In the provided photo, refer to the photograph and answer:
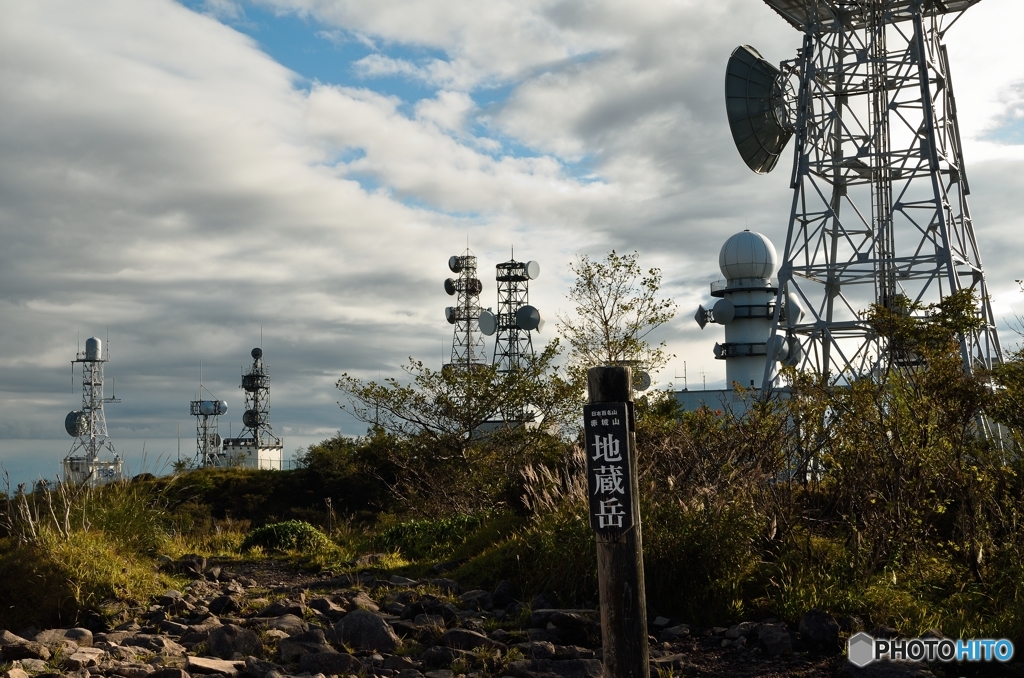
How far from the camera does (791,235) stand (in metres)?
28.7

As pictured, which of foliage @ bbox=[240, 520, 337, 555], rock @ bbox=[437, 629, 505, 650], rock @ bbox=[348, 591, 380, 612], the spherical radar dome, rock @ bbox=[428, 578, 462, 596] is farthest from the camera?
the spherical radar dome

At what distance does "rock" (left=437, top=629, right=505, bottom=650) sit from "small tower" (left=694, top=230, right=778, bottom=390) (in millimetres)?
40242

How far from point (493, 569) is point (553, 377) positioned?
10.0 m

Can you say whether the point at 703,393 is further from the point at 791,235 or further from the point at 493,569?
the point at 493,569

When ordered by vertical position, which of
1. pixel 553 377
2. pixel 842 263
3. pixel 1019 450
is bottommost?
pixel 1019 450

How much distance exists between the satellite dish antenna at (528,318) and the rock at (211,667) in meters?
46.2

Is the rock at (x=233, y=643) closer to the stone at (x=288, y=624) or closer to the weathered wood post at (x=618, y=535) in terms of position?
the stone at (x=288, y=624)

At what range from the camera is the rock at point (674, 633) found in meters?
8.48

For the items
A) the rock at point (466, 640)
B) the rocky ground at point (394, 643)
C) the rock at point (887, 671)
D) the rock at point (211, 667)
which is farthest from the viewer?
the rock at point (466, 640)

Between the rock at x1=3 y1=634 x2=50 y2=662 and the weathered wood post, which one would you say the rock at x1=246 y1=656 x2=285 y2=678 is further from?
the weathered wood post

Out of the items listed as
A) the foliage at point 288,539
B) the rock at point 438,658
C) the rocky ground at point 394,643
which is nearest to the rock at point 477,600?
the rocky ground at point 394,643

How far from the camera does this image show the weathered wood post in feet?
21.3

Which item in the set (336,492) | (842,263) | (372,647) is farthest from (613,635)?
(336,492)

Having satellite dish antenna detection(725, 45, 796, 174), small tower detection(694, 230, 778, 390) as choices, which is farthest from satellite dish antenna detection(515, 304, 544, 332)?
satellite dish antenna detection(725, 45, 796, 174)
